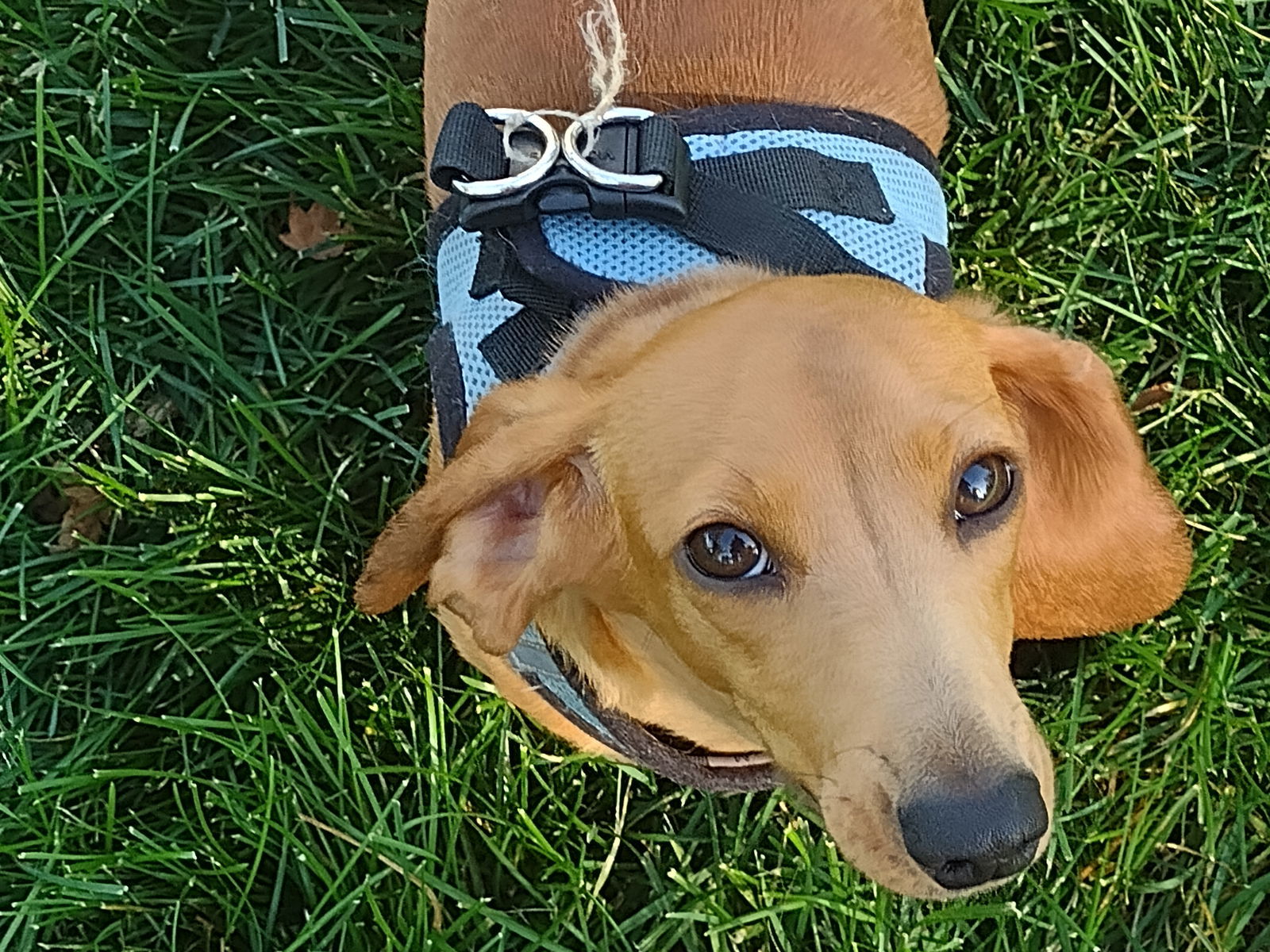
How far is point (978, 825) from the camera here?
181 cm

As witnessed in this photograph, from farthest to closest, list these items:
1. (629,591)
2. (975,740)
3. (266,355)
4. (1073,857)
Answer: (266,355) → (1073,857) → (629,591) → (975,740)

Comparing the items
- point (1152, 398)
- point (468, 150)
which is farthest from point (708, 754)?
point (1152, 398)

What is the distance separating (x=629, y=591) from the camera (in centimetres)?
223

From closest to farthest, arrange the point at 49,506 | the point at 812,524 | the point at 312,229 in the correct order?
the point at 812,524 → the point at 49,506 → the point at 312,229

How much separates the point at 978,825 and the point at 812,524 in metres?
0.46

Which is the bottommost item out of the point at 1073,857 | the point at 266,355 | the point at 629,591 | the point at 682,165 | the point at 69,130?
the point at 1073,857

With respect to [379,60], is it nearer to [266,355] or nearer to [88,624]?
[266,355]

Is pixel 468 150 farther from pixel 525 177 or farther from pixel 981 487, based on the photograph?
pixel 981 487

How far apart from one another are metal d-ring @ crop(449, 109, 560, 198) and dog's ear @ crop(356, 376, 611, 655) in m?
0.34

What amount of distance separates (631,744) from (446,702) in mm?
878

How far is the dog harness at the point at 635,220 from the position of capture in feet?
7.73

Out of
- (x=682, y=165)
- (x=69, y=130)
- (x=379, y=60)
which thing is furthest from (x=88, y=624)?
(x=682, y=165)

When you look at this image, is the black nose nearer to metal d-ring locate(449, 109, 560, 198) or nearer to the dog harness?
the dog harness

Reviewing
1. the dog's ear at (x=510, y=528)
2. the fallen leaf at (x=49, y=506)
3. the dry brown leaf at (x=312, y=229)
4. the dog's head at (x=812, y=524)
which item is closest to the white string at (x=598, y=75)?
the dog's head at (x=812, y=524)
